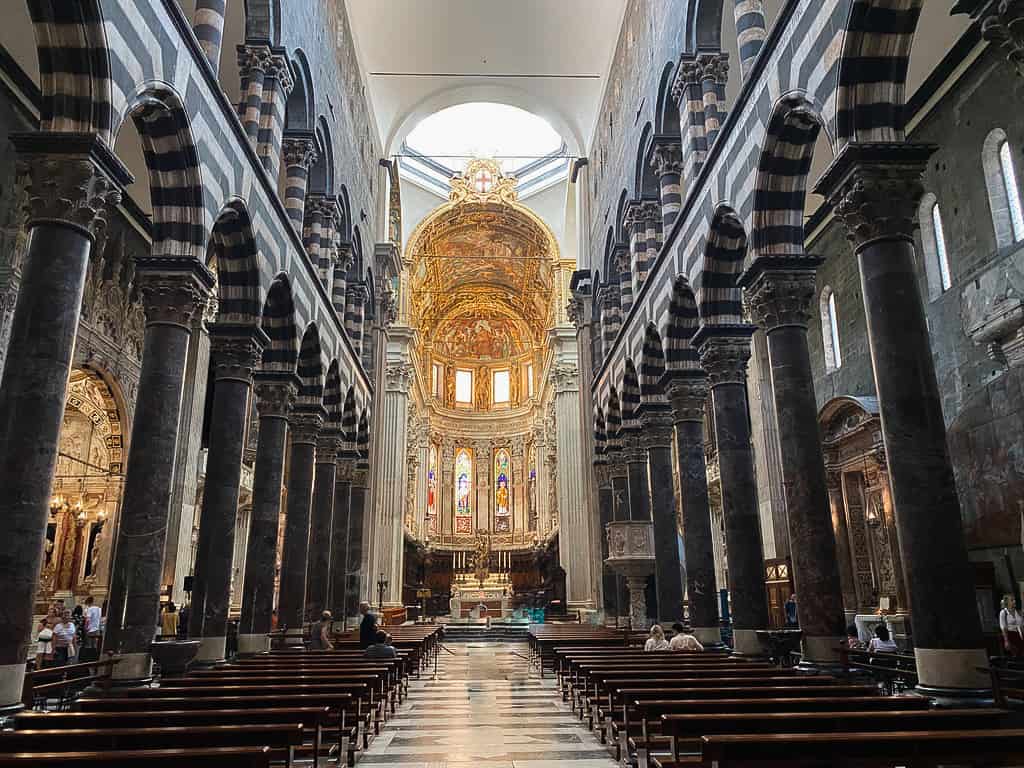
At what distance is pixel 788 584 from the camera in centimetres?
1783

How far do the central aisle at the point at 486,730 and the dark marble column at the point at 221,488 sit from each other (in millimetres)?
3157

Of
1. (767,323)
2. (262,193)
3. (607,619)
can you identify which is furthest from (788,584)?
(262,193)

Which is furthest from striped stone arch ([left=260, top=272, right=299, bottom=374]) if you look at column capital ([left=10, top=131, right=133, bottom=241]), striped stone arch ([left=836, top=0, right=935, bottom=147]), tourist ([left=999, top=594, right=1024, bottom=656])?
tourist ([left=999, top=594, right=1024, bottom=656])

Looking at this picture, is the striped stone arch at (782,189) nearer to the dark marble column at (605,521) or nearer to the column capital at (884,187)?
the column capital at (884,187)

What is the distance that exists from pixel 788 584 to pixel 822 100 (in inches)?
489

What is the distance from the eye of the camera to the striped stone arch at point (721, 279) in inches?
495

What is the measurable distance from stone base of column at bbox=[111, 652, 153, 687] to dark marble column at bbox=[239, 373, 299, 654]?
4398mm

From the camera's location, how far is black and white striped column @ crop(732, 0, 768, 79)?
1157 cm

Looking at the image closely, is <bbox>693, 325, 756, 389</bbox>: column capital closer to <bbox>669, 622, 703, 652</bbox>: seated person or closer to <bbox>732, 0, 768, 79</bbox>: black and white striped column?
<bbox>732, 0, 768, 79</bbox>: black and white striped column

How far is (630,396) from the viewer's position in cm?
1978

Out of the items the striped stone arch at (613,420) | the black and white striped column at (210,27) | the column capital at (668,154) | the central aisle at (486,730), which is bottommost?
the central aisle at (486,730)

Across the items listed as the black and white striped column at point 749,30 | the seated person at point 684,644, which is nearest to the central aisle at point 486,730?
the seated person at point 684,644

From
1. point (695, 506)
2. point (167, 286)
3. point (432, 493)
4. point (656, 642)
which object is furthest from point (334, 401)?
point (432, 493)

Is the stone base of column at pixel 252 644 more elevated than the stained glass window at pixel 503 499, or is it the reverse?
the stained glass window at pixel 503 499
